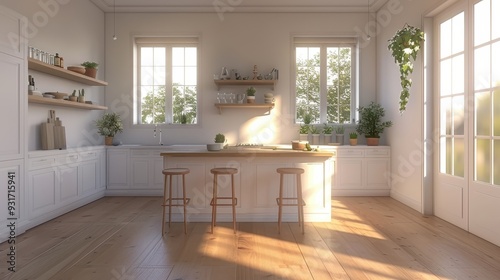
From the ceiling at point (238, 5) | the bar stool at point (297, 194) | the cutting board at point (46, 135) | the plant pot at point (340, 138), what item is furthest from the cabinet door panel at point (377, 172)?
the cutting board at point (46, 135)

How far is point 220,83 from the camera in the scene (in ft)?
22.0

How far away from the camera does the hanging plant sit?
16.4 ft

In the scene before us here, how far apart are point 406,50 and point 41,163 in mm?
5370

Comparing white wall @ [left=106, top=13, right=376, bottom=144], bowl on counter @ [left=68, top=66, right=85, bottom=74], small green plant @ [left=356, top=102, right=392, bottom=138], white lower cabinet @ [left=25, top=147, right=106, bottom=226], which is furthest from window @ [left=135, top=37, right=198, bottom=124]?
small green plant @ [left=356, top=102, right=392, bottom=138]

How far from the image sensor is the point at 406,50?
5047 mm

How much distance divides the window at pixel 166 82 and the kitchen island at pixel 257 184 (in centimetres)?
268

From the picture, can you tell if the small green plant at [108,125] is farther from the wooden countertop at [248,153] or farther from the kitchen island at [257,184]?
the wooden countertop at [248,153]

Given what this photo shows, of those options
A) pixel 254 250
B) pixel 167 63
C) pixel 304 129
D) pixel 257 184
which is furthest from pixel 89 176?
pixel 304 129

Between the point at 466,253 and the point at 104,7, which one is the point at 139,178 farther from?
the point at 466,253

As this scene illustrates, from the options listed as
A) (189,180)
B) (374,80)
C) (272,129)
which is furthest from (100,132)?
(374,80)

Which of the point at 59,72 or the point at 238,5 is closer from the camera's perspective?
the point at 59,72

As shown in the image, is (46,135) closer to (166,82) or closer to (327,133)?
(166,82)

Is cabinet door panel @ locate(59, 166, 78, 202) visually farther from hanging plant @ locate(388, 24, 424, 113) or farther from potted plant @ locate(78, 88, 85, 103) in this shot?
hanging plant @ locate(388, 24, 424, 113)

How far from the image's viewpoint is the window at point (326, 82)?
23.0 feet
